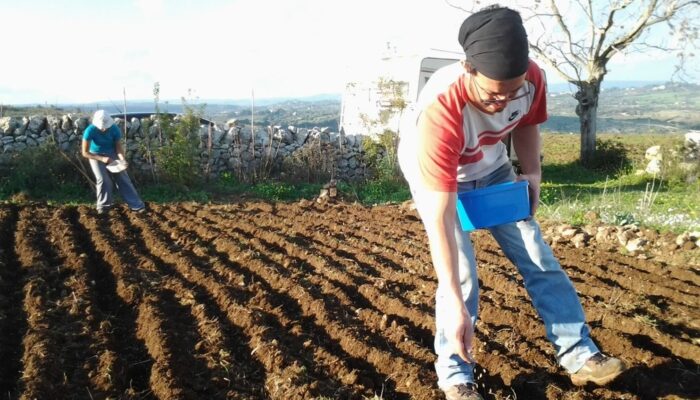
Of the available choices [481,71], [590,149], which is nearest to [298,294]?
[481,71]

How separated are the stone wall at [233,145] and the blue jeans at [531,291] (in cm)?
843

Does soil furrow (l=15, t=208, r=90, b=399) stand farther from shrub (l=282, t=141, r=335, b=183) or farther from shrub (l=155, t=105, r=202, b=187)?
shrub (l=282, t=141, r=335, b=183)

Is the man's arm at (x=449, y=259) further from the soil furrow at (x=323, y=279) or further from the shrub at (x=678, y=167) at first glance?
the shrub at (x=678, y=167)

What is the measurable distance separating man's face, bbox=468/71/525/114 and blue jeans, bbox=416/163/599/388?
1.60 ft

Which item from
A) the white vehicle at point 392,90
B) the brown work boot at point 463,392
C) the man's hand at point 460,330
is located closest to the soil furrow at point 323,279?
the brown work boot at point 463,392

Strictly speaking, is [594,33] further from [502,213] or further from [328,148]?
[502,213]

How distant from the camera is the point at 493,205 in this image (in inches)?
90.2

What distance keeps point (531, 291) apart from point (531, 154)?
65cm

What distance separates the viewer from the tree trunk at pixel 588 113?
Answer: 14.4 metres

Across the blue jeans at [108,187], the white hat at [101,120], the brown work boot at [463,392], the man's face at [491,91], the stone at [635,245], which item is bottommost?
the stone at [635,245]

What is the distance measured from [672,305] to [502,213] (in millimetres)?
2412

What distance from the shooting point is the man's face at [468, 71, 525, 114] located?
1.89 meters

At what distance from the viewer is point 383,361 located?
121 inches

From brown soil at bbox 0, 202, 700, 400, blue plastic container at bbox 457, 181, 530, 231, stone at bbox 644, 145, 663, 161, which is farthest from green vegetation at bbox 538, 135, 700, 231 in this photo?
blue plastic container at bbox 457, 181, 530, 231
